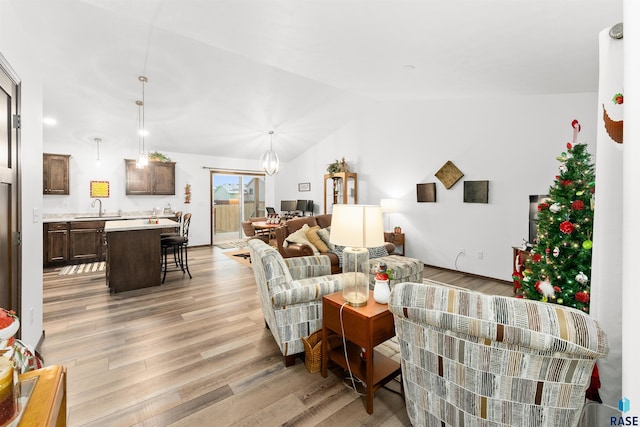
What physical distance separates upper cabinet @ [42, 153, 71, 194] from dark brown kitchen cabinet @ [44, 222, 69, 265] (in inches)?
31.6

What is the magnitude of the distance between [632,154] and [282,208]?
302 inches

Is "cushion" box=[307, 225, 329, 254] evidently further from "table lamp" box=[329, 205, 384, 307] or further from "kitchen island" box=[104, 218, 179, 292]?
"table lamp" box=[329, 205, 384, 307]

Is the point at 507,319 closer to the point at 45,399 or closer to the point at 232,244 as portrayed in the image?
the point at 45,399

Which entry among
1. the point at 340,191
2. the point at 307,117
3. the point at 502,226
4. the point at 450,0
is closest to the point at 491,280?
the point at 502,226

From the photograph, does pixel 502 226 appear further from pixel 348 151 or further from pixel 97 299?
pixel 97 299

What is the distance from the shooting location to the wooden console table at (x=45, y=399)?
0.75 m

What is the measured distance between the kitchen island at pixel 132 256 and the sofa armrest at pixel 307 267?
7.90 ft

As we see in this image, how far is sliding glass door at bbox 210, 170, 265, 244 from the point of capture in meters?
7.70

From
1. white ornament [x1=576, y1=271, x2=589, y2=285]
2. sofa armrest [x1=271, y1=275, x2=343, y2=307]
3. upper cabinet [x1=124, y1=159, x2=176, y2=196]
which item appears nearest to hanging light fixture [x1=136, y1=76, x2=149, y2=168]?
upper cabinet [x1=124, y1=159, x2=176, y2=196]

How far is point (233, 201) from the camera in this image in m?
8.13

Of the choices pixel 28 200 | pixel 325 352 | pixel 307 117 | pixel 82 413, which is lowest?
pixel 82 413

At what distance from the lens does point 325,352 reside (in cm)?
199

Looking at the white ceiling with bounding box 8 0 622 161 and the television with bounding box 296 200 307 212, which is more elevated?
the white ceiling with bounding box 8 0 622 161

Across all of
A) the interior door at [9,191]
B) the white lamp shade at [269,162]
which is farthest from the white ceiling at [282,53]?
the white lamp shade at [269,162]
